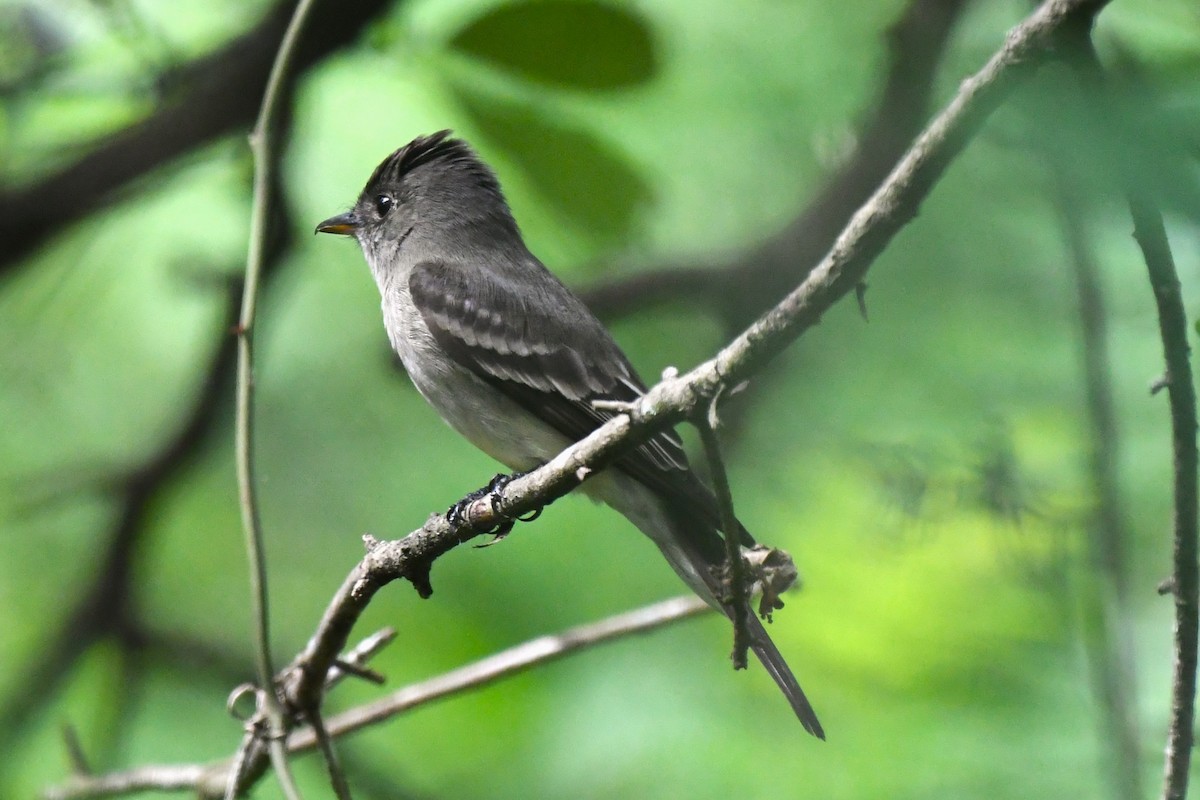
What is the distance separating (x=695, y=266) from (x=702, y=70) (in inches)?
29.5

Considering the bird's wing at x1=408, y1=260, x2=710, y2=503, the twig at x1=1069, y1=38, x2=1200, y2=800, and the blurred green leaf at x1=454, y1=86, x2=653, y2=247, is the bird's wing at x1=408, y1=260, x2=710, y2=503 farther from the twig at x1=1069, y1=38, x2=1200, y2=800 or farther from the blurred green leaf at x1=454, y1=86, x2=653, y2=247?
the twig at x1=1069, y1=38, x2=1200, y2=800

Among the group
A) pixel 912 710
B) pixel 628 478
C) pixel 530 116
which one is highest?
pixel 530 116

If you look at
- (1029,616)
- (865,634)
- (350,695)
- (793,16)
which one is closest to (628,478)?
(865,634)

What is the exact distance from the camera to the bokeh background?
3.05m

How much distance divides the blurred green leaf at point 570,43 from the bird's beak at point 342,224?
57.3 inches

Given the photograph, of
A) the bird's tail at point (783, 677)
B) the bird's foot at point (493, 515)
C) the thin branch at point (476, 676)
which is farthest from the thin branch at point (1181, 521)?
the thin branch at point (476, 676)

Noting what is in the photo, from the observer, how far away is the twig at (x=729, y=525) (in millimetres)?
1659

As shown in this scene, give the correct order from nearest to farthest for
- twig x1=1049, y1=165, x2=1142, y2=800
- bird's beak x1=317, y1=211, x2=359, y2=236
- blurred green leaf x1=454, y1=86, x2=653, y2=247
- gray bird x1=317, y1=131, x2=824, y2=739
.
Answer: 1. twig x1=1049, y1=165, x2=1142, y2=800
2. blurred green leaf x1=454, y1=86, x2=653, y2=247
3. gray bird x1=317, y1=131, x2=824, y2=739
4. bird's beak x1=317, y1=211, x2=359, y2=236

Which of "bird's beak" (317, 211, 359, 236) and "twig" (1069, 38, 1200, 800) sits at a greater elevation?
"twig" (1069, 38, 1200, 800)

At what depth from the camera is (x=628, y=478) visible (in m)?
3.22

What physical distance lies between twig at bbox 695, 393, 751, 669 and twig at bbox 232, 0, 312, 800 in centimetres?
117

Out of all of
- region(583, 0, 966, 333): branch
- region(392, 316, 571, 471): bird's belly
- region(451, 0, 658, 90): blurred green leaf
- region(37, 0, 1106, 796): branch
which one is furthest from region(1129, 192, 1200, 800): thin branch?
region(583, 0, 966, 333): branch

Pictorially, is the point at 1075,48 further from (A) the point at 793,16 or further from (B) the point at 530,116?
(A) the point at 793,16

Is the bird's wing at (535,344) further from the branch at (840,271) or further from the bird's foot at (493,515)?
the branch at (840,271)
